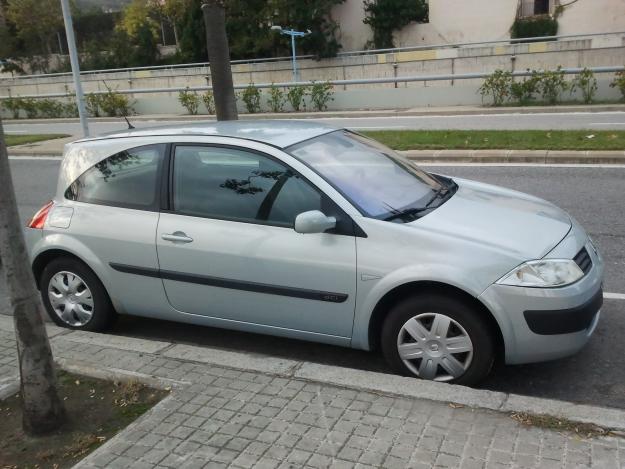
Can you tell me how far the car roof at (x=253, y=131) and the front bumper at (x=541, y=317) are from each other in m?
1.69

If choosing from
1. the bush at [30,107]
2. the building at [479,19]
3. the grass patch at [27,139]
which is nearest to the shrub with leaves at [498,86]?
the grass patch at [27,139]

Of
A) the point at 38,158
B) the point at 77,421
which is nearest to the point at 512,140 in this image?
the point at 77,421

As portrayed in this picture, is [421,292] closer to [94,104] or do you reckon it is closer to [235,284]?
[235,284]

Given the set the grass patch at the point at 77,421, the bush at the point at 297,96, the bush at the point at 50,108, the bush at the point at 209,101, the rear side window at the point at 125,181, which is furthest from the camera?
the bush at the point at 50,108

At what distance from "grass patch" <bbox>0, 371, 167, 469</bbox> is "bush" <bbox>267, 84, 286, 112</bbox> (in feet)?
63.4

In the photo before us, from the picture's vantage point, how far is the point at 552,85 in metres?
18.5

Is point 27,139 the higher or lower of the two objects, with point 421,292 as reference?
lower

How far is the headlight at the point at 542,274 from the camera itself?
340 centimetres

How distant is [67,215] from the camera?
4684 mm

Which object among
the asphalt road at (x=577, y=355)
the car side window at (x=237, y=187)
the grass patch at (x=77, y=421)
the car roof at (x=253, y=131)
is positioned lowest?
the asphalt road at (x=577, y=355)

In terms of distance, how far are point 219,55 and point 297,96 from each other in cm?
1245

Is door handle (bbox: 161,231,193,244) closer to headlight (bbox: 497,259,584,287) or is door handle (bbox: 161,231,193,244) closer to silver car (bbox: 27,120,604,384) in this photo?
silver car (bbox: 27,120,604,384)

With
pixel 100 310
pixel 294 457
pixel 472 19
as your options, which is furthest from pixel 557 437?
pixel 472 19

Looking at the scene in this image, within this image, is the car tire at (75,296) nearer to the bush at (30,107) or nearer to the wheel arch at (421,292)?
the wheel arch at (421,292)
